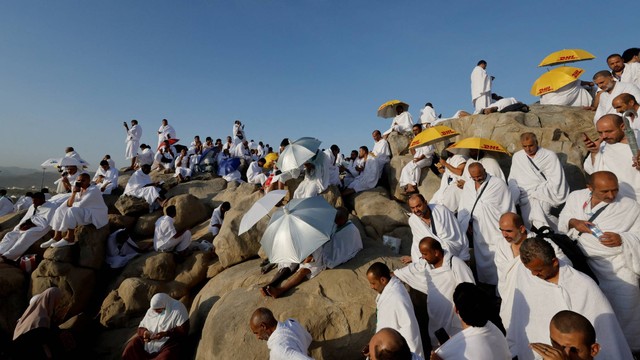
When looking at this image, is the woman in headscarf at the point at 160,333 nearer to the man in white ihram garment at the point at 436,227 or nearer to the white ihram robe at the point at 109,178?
the man in white ihram garment at the point at 436,227

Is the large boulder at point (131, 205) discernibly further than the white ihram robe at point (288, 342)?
Yes

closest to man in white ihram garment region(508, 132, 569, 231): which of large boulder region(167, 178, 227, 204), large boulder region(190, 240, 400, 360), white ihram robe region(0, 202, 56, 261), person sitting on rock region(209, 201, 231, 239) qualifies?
large boulder region(190, 240, 400, 360)

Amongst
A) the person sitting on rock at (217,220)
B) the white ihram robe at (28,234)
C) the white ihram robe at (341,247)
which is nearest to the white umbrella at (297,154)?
the white ihram robe at (341,247)

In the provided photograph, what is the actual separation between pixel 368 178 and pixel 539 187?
523cm

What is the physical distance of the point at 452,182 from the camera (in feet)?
24.7

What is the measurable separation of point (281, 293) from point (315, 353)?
1.18 metres

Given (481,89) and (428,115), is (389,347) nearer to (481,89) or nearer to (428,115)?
(481,89)

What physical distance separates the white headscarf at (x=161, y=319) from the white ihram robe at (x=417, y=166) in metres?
7.43

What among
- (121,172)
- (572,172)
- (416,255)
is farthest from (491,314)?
(121,172)

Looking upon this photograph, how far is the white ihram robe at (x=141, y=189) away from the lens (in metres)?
11.8

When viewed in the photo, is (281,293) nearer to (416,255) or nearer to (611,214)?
(416,255)

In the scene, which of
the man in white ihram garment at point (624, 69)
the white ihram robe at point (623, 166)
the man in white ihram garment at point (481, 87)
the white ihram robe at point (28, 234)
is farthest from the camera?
the man in white ihram garment at point (481, 87)

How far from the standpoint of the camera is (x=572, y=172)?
8094 mm

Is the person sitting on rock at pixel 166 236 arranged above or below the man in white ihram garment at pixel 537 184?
below
